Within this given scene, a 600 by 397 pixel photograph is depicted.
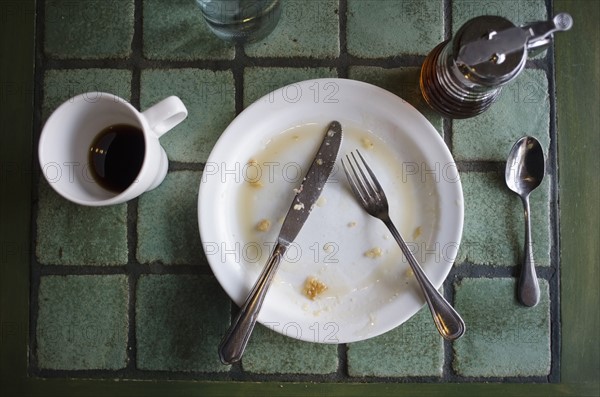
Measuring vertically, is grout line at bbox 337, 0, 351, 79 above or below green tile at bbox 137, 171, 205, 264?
above

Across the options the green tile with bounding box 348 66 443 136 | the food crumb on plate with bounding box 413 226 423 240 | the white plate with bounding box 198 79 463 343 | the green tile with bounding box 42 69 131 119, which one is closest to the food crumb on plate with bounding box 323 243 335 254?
the white plate with bounding box 198 79 463 343

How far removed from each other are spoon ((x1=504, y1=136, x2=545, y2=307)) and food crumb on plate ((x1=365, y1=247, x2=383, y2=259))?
0.19 metres

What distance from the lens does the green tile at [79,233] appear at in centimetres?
72

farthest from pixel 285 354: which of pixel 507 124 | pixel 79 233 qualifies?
pixel 507 124

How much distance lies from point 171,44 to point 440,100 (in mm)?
361

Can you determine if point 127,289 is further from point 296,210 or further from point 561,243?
point 561,243

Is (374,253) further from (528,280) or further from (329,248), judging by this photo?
(528,280)

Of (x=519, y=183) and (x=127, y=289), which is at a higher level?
(x=519, y=183)

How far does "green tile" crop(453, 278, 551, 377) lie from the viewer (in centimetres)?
71

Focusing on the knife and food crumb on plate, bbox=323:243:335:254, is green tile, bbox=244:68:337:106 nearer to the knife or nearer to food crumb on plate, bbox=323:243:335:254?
the knife

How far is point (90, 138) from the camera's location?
66 cm

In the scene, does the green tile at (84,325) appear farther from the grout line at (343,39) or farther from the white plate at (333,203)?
the grout line at (343,39)

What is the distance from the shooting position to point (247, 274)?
681 mm

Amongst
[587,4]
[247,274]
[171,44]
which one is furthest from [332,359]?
[587,4]
